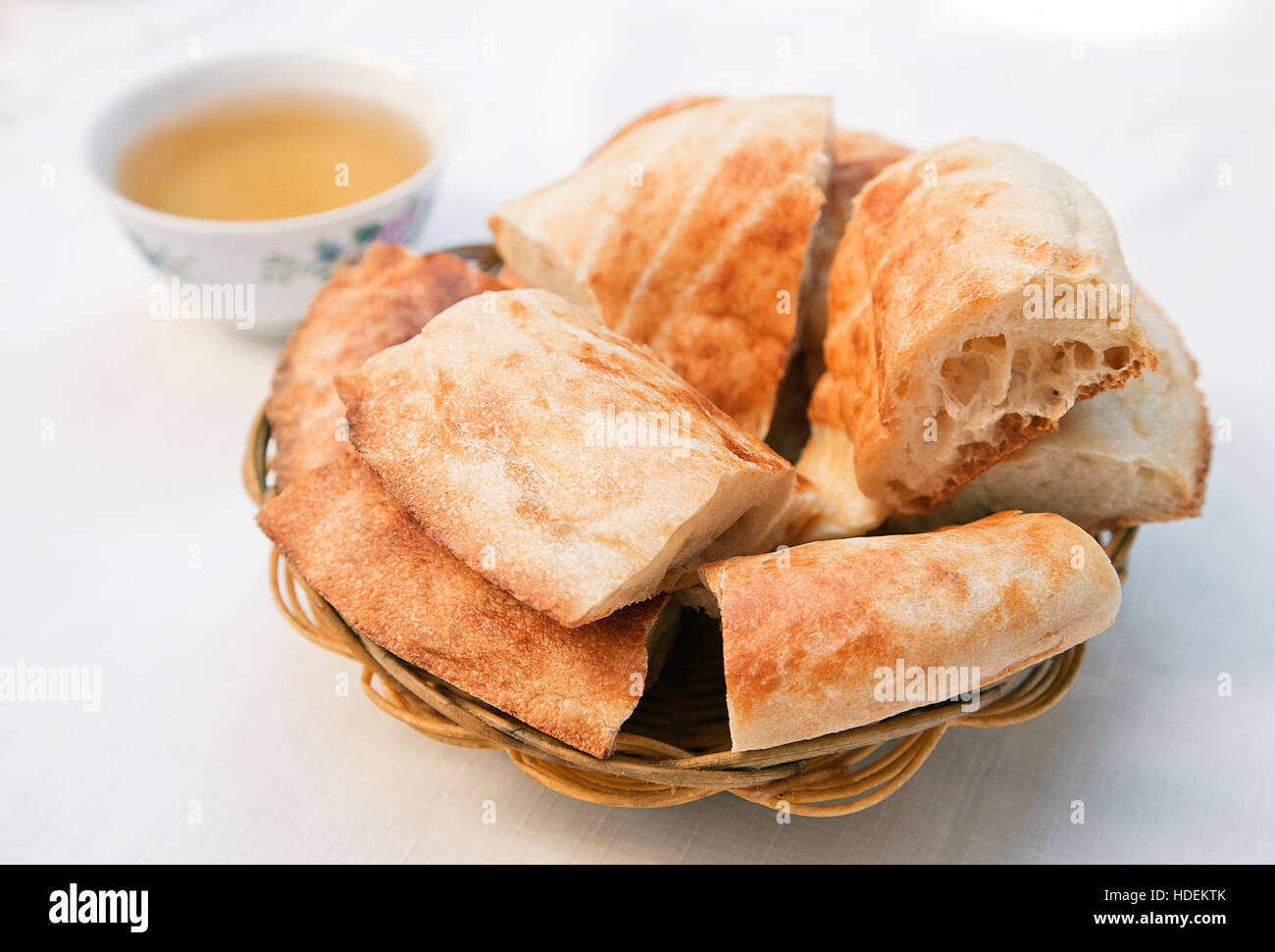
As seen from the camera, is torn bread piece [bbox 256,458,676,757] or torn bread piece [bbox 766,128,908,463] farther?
torn bread piece [bbox 766,128,908,463]

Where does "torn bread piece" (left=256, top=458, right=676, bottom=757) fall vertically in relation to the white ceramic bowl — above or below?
below

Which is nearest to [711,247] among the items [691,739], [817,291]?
[817,291]

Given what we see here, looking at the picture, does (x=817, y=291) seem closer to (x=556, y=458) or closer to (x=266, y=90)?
(x=556, y=458)

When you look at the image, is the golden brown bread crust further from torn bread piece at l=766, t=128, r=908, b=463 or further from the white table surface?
torn bread piece at l=766, t=128, r=908, b=463

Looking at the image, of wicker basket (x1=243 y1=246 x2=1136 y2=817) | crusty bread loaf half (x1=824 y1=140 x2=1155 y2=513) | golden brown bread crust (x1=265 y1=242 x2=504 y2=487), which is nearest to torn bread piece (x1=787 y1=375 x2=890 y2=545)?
crusty bread loaf half (x1=824 y1=140 x2=1155 y2=513)

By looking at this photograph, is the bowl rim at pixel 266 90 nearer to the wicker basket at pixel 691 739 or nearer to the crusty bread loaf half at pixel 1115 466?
the wicker basket at pixel 691 739
